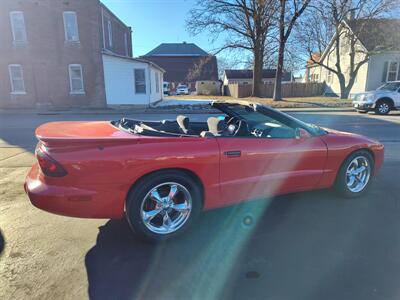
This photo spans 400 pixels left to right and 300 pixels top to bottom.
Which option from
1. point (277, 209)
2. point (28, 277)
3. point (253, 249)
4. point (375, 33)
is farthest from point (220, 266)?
point (375, 33)

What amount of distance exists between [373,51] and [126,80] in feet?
62.7

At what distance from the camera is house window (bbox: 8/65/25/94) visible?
1991 cm

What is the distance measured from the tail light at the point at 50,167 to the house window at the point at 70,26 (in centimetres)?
1950

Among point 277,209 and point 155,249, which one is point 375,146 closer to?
point 277,209

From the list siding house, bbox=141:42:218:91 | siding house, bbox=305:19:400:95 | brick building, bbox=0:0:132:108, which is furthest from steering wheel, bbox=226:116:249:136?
siding house, bbox=141:42:218:91

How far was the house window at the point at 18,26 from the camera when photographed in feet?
63.3

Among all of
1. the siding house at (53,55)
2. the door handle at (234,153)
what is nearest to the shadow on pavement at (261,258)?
the door handle at (234,153)

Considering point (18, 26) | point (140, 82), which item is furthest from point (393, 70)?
point (18, 26)

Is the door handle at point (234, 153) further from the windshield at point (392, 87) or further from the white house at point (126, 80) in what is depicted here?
the white house at point (126, 80)

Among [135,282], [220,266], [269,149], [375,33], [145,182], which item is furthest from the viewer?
[375,33]

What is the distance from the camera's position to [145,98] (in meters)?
19.9

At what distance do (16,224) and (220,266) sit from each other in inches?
96.7

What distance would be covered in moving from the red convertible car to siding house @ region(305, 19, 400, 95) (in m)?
22.9

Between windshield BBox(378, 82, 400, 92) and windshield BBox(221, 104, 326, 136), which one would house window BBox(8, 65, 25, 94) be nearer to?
windshield BBox(221, 104, 326, 136)
